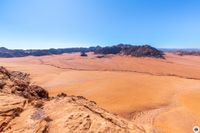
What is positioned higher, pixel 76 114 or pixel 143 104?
pixel 76 114

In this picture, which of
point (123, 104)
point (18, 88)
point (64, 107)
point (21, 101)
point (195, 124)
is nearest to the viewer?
point (64, 107)

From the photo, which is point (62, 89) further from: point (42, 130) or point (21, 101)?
point (42, 130)

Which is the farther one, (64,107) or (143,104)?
(143,104)

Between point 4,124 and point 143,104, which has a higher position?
point 4,124

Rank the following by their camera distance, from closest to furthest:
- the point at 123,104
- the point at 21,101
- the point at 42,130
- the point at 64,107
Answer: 1. the point at 42,130
2. the point at 64,107
3. the point at 21,101
4. the point at 123,104

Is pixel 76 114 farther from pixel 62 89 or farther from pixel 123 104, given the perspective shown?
pixel 62 89

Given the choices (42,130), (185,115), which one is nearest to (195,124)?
(185,115)

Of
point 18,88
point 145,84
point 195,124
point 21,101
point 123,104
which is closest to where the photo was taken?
point 21,101

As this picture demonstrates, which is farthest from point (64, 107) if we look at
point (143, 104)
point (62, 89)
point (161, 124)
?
point (62, 89)

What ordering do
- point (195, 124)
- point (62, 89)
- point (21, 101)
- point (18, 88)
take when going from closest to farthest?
point (21, 101)
point (18, 88)
point (195, 124)
point (62, 89)
